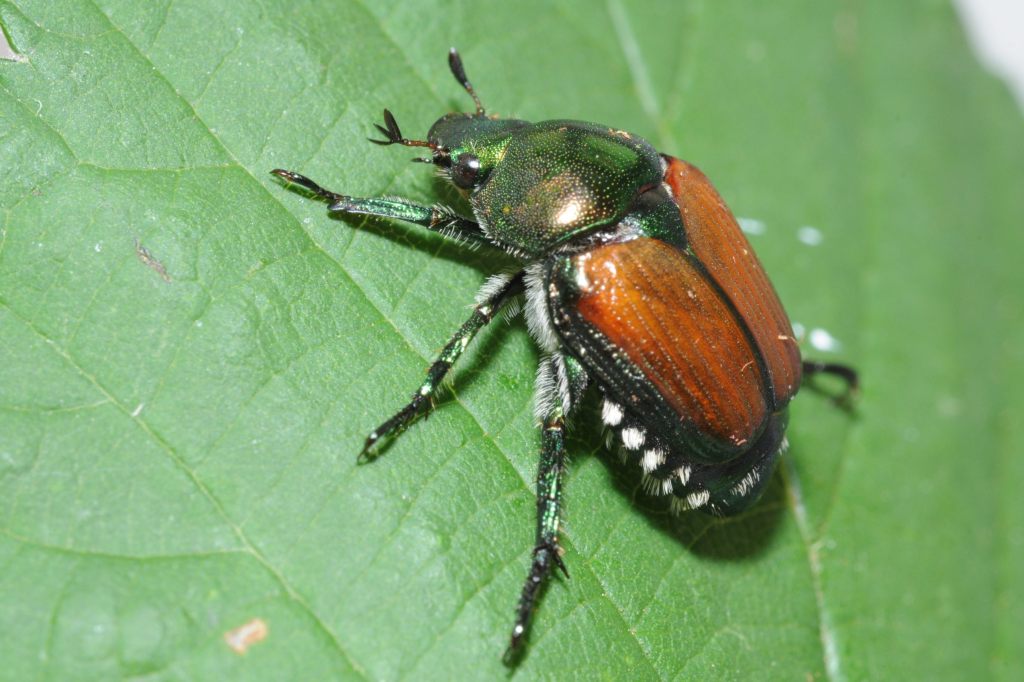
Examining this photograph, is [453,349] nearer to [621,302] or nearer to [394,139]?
[621,302]

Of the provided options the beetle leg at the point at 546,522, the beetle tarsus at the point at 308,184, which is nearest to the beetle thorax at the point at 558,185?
the beetle tarsus at the point at 308,184

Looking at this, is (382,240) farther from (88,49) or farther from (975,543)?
(975,543)

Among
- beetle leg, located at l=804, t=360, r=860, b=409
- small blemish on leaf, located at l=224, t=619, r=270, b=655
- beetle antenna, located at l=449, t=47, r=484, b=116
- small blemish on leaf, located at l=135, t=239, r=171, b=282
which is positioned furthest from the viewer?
beetle leg, located at l=804, t=360, r=860, b=409

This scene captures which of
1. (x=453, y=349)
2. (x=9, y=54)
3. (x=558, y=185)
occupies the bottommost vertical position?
(x=453, y=349)

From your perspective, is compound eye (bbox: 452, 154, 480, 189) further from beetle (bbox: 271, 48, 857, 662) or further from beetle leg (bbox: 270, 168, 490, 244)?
beetle leg (bbox: 270, 168, 490, 244)

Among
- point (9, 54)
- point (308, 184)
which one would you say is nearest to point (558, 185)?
point (308, 184)

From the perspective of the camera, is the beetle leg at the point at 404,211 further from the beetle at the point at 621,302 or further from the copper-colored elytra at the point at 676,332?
the copper-colored elytra at the point at 676,332

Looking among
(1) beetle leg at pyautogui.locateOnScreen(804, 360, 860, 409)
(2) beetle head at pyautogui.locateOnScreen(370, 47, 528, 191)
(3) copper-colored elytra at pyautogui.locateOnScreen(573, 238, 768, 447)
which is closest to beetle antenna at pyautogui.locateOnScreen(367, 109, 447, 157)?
(2) beetle head at pyautogui.locateOnScreen(370, 47, 528, 191)
